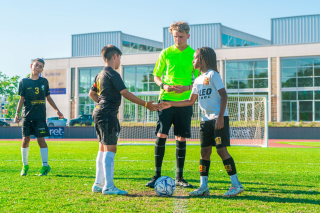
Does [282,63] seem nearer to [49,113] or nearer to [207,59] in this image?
[49,113]

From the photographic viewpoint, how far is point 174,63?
4777mm

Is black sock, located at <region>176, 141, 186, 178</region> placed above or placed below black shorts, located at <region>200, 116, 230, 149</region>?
below

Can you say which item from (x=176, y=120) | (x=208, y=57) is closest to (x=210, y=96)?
(x=208, y=57)

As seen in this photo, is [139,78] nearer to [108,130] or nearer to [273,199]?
[108,130]

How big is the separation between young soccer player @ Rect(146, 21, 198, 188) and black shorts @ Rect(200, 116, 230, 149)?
632 millimetres

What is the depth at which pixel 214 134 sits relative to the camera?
12.8 ft

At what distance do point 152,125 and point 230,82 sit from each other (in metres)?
21.7

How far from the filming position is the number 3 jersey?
5.51 meters

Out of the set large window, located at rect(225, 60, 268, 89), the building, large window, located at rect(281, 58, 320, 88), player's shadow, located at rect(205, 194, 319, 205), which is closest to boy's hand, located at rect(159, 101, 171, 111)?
player's shadow, located at rect(205, 194, 319, 205)

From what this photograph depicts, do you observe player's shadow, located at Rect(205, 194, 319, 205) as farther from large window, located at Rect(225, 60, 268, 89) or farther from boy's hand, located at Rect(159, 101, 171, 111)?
large window, located at Rect(225, 60, 268, 89)

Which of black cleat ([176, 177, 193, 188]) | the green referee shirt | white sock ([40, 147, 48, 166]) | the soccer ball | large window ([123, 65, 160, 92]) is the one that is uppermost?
large window ([123, 65, 160, 92])

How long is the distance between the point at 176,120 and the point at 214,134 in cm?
86

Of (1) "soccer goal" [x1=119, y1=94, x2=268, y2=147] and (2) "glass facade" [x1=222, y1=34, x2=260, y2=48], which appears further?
(2) "glass facade" [x1=222, y1=34, x2=260, y2=48]

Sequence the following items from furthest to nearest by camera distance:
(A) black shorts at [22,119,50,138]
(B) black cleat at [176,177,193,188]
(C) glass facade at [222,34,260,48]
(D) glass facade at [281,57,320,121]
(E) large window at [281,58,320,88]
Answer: (C) glass facade at [222,34,260,48]
(E) large window at [281,58,320,88]
(D) glass facade at [281,57,320,121]
(A) black shorts at [22,119,50,138]
(B) black cleat at [176,177,193,188]
